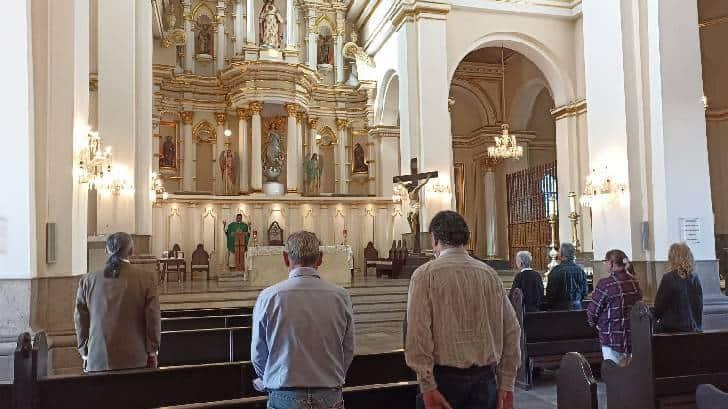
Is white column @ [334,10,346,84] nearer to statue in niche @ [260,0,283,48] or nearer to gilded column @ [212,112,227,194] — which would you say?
statue in niche @ [260,0,283,48]

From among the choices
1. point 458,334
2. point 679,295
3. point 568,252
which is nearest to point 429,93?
point 568,252

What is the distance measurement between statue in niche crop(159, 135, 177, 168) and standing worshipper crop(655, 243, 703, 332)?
723 inches

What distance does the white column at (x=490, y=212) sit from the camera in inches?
861

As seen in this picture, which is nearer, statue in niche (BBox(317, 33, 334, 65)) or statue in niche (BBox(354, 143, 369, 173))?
statue in niche (BBox(354, 143, 369, 173))

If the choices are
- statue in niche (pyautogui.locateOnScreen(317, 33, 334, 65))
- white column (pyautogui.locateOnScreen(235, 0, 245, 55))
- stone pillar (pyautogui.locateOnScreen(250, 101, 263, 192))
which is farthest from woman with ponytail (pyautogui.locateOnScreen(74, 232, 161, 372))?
statue in niche (pyautogui.locateOnScreen(317, 33, 334, 65))

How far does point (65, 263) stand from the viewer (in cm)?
586

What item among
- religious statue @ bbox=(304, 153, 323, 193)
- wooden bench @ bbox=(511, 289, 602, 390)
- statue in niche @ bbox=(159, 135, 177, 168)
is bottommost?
wooden bench @ bbox=(511, 289, 602, 390)

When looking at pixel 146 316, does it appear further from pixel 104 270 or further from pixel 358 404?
pixel 358 404

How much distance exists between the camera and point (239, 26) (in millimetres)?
22141

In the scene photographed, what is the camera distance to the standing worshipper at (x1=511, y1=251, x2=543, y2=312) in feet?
21.8

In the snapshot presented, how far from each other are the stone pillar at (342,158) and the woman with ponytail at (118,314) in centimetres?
1821

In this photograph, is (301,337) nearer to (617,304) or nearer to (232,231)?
(617,304)

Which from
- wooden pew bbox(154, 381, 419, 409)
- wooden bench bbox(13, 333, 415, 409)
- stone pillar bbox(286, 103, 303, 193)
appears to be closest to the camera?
wooden bench bbox(13, 333, 415, 409)

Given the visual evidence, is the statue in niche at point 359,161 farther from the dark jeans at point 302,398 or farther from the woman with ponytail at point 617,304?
the dark jeans at point 302,398
